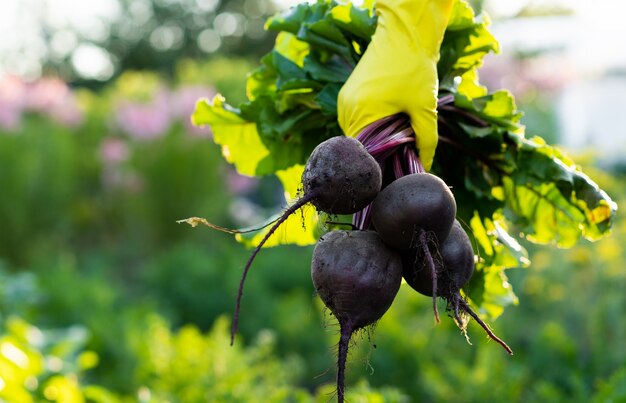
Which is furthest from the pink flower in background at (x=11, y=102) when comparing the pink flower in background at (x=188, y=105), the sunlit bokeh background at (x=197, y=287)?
the pink flower in background at (x=188, y=105)

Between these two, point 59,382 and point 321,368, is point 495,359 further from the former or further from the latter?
point 59,382

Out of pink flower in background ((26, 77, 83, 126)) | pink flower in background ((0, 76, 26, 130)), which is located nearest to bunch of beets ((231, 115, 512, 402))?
pink flower in background ((0, 76, 26, 130))

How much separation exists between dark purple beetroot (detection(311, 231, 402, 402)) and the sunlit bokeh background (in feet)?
0.14

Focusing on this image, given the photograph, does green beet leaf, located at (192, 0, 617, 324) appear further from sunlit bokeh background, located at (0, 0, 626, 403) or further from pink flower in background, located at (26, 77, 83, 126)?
pink flower in background, located at (26, 77, 83, 126)

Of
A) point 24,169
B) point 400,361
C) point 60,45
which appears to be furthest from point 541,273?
point 60,45

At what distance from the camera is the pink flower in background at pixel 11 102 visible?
652 cm

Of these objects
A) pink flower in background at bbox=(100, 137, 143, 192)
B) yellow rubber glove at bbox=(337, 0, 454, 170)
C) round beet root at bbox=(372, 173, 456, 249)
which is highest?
yellow rubber glove at bbox=(337, 0, 454, 170)

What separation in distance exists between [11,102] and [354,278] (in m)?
6.51

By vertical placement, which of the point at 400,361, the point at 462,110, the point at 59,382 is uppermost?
the point at 462,110

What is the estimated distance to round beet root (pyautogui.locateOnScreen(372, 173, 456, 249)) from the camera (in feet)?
3.41

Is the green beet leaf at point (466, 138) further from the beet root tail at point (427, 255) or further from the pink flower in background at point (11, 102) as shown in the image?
the pink flower in background at point (11, 102)

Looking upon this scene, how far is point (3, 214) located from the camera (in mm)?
6020

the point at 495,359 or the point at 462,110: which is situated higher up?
the point at 462,110

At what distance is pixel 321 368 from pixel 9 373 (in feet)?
6.35
